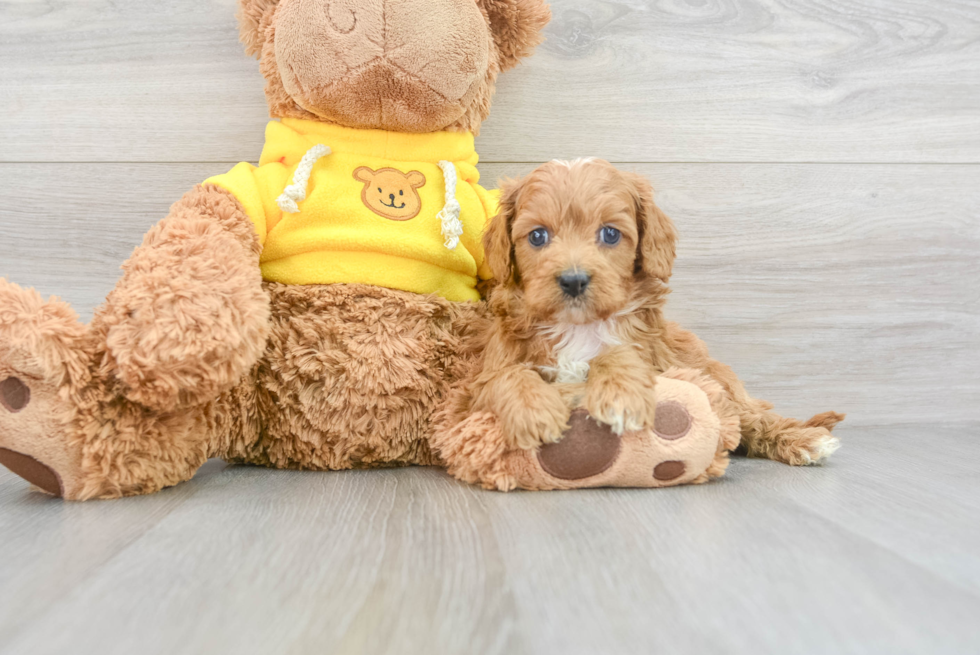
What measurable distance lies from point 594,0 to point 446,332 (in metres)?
1.04

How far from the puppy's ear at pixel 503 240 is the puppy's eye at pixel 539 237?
60mm

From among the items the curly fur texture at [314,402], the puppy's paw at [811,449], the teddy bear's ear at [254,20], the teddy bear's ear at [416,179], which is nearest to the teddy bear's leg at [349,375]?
the curly fur texture at [314,402]

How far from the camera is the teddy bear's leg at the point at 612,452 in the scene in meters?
1.21

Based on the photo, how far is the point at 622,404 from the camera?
1188 millimetres

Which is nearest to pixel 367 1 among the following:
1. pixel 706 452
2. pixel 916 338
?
pixel 706 452

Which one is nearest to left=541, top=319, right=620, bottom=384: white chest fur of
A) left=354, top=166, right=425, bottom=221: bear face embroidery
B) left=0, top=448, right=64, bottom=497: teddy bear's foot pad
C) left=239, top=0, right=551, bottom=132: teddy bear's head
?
left=354, top=166, right=425, bottom=221: bear face embroidery

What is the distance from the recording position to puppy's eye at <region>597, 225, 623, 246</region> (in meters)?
1.30

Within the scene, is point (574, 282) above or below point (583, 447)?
above

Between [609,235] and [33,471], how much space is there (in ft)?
3.62

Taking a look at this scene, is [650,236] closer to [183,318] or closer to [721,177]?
[721,177]

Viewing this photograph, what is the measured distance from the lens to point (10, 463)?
115 centimetres

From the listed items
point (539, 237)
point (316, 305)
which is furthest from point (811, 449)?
point (316, 305)

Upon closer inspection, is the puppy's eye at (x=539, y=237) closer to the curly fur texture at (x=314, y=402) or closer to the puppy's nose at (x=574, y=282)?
the puppy's nose at (x=574, y=282)

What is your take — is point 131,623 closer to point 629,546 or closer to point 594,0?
point 629,546
